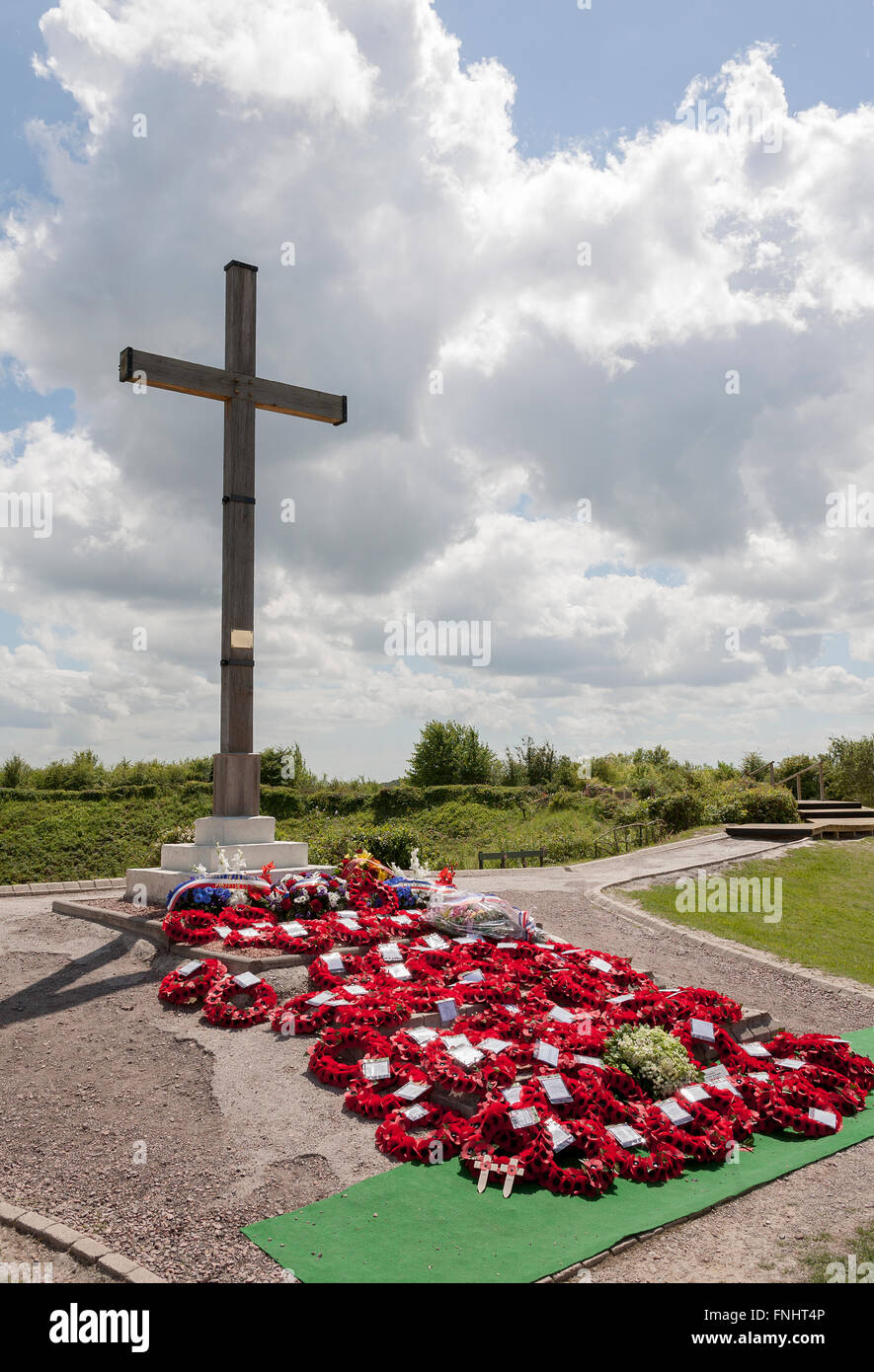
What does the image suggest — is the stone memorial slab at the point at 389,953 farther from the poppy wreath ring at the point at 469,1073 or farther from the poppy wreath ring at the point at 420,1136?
the poppy wreath ring at the point at 420,1136

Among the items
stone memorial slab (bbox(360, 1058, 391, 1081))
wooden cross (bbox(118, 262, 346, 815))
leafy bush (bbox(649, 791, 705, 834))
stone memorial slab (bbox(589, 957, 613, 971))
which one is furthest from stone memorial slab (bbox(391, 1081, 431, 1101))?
leafy bush (bbox(649, 791, 705, 834))

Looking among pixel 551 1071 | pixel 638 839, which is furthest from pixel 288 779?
pixel 551 1071

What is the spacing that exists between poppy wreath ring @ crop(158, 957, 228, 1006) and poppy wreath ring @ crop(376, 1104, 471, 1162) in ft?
6.90

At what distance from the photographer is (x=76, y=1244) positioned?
11.6ft

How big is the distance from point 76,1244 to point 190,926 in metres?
3.82

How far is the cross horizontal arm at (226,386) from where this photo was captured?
8.56 meters

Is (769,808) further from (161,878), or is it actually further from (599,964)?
(161,878)

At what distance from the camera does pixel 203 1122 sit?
4672 millimetres

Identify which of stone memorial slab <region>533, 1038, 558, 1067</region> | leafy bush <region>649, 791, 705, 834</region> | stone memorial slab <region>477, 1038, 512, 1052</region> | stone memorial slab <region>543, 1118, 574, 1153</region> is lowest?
stone memorial slab <region>543, 1118, 574, 1153</region>

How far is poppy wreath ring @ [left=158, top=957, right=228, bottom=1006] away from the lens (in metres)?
6.24

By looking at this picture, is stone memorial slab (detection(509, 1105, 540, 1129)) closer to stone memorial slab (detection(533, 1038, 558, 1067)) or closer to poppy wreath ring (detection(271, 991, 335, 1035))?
stone memorial slab (detection(533, 1038, 558, 1067))

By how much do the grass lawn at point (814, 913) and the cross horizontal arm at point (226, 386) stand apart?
7.49 m

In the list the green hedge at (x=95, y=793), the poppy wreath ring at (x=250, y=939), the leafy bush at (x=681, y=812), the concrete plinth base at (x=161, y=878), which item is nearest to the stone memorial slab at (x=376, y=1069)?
the poppy wreath ring at (x=250, y=939)
